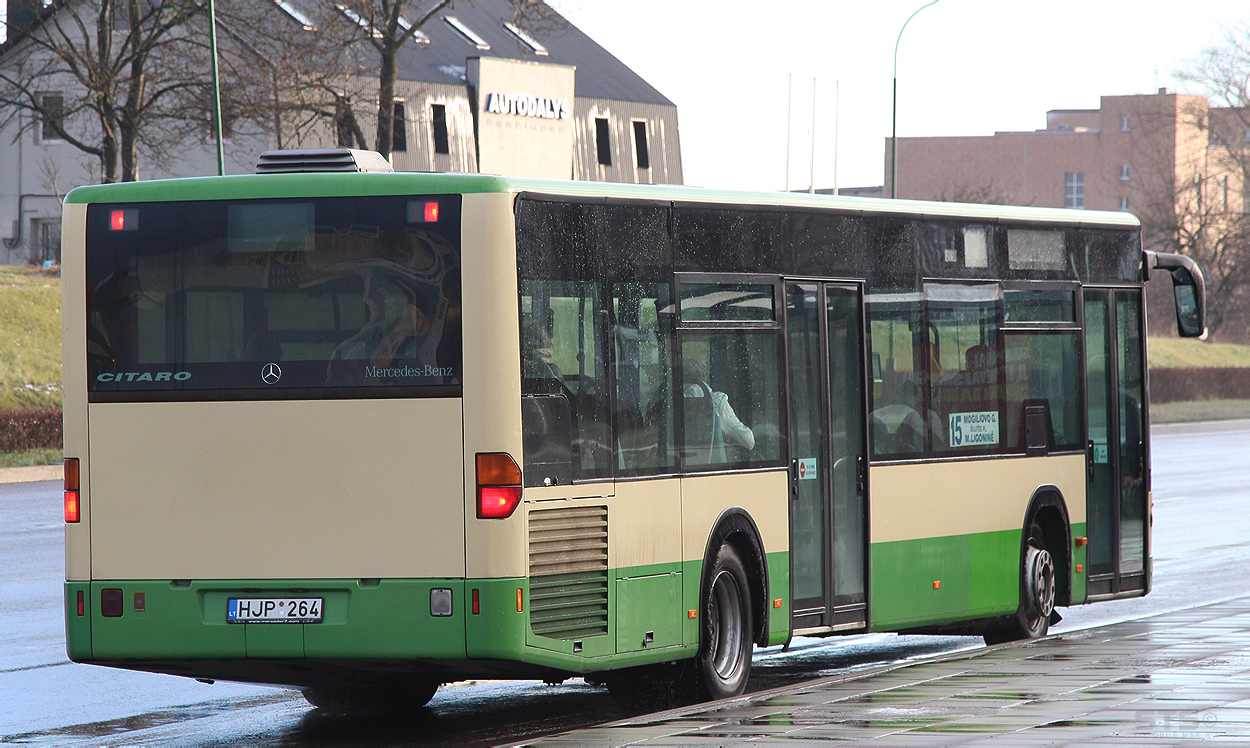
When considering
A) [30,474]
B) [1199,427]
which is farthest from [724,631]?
[1199,427]

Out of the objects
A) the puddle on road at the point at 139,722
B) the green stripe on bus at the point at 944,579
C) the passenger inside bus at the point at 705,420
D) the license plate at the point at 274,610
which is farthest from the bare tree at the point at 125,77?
the license plate at the point at 274,610

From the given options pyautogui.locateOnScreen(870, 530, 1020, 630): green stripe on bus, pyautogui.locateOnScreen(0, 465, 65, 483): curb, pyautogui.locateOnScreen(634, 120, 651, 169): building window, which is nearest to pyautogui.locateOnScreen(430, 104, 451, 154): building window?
pyautogui.locateOnScreen(634, 120, 651, 169): building window

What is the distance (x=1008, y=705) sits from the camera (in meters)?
8.77

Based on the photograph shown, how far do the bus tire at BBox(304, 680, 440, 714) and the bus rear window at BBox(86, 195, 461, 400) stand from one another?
2370 millimetres

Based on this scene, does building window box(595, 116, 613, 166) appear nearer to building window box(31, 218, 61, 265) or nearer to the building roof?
the building roof

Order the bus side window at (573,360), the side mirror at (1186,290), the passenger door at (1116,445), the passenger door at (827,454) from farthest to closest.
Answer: the side mirror at (1186,290) → the passenger door at (1116,445) → the passenger door at (827,454) → the bus side window at (573,360)

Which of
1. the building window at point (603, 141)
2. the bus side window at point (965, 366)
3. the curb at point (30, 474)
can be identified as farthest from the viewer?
the building window at point (603, 141)

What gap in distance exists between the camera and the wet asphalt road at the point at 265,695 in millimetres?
9234

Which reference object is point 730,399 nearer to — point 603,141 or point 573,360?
point 573,360

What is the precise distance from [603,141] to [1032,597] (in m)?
60.5

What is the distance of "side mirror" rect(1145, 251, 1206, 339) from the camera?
14.2m

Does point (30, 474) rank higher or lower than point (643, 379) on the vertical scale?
lower

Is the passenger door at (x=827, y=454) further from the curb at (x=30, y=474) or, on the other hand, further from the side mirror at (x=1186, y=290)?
the curb at (x=30, y=474)

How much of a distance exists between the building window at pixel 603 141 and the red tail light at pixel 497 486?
64335 millimetres
